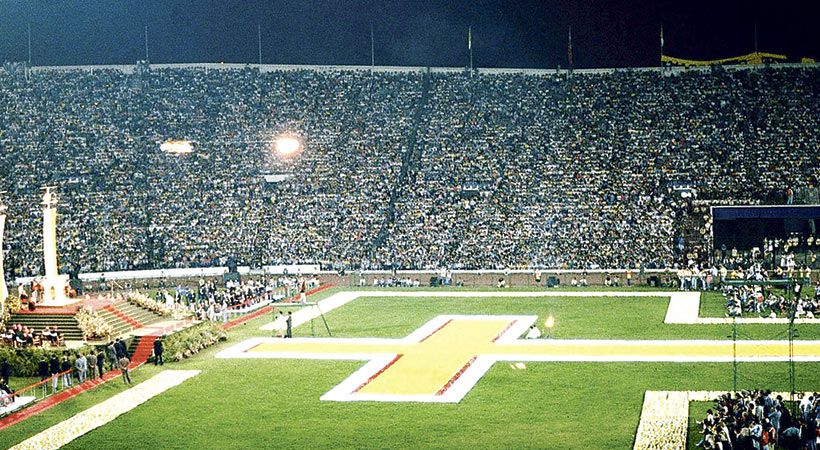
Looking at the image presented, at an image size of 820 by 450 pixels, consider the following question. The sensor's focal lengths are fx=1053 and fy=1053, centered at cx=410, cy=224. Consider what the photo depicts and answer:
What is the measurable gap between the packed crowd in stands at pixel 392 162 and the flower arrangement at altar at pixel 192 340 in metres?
20.5

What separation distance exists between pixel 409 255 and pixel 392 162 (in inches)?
320

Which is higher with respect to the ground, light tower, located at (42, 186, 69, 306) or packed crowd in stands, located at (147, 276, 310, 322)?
light tower, located at (42, 186, 69, 306)

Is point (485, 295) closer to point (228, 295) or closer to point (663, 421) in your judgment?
point (228, 295)

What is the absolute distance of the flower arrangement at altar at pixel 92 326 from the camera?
1288 inches

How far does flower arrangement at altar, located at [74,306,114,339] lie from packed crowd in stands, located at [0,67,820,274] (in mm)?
22020

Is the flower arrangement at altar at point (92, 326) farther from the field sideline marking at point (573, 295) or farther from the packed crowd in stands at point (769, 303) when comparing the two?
the packed crowd in stands at point (769, 303)

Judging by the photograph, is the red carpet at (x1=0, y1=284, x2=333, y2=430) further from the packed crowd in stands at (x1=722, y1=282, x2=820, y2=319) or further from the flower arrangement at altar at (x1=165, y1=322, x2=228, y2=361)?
the packed crowd in stands at (x1=722, y1=282, x2=820, y2=319)

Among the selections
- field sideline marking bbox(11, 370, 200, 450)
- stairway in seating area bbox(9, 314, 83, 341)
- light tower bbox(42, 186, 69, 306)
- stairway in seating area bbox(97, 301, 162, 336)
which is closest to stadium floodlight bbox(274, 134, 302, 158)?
stairway in seating area bbox(97, 301, 162, 336)

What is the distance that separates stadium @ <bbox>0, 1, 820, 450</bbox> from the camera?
80.5 ft

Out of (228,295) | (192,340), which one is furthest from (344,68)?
(192,340)

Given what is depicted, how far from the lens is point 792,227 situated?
54.9 metres

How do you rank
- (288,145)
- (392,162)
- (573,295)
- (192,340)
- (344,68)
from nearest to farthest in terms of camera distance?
(192,340) < (573,295) < (288,145) < (392,162) < (344,68)

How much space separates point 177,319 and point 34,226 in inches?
897

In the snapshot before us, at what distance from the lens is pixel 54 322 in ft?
108
